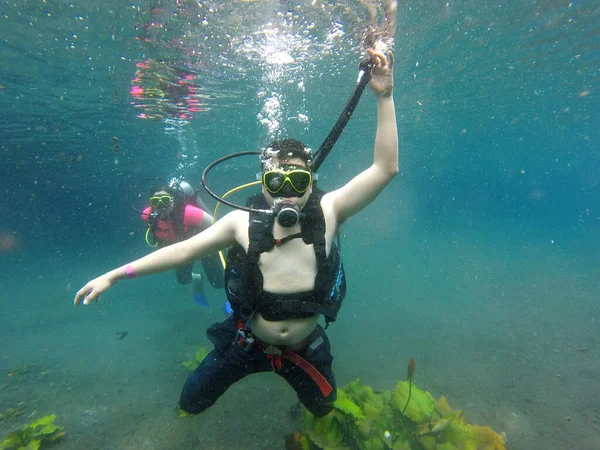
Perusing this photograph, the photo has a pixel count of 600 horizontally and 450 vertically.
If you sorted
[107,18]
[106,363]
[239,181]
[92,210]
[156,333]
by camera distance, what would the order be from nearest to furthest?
[107,18] < [106,363] < [156,333] < [239,181] < [92,210]

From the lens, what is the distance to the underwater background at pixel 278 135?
723 centimetres

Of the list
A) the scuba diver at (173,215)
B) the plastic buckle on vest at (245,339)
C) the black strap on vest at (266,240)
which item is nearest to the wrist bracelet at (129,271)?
the black strap on vest at (266,240)

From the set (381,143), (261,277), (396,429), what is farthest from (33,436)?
(381,143)

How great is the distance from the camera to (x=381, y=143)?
9.13 ft

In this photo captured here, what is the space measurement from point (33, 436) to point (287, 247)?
667 centimetres

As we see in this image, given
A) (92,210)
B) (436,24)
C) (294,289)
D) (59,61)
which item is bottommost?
Answer: (92,210)

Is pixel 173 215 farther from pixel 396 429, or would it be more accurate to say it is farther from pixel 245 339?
pixel 396 429

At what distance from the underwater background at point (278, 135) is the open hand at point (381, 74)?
232 inches

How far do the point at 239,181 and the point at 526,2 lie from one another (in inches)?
1870

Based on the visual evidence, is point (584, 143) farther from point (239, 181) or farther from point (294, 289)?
point (294, 289)

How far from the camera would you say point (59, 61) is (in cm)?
1130

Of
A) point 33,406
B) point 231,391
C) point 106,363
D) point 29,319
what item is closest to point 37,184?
point 29,319

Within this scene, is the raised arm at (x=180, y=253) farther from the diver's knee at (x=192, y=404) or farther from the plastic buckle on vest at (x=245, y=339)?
the diver's knee at (x=192, y=404)

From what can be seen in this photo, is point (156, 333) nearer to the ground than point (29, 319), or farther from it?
farther from it
